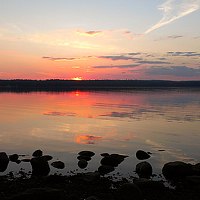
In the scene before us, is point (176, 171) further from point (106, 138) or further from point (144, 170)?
point (106, 138)

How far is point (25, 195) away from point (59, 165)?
21.9ft

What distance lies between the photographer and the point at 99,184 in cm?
1599

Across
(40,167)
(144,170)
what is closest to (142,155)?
(144,170)

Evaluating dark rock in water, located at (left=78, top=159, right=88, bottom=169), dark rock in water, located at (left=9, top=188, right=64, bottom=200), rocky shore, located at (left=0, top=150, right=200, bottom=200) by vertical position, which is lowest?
dark rock in water, located at (left=78, top=159, right=88, bottom=169)

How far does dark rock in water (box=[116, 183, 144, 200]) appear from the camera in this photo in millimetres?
13819

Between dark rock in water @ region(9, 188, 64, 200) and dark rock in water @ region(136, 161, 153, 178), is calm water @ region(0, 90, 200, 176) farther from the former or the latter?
dark rock in water @ region(9, 188, 64, 200)

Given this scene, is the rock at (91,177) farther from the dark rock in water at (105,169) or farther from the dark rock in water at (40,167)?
the dark rock in water at (40,167)

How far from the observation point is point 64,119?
4303 centimetres

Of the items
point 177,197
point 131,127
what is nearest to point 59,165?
point 177,197

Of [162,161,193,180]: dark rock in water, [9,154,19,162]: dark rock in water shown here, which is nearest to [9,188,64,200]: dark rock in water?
[162,161,193,180]: dark rock in water

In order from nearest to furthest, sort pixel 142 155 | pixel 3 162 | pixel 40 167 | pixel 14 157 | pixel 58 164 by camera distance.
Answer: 1. pixel 40 167
2. pixel 58 164
3. pixel 3 162
4. pixel 14 157
5. pixel 142 155

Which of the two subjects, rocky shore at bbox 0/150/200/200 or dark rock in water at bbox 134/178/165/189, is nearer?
rocky shore at bbox 0/150/200/200

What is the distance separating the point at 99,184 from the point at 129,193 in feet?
8.01

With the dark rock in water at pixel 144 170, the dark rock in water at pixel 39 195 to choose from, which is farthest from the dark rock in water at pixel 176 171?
the dark rock in water at pixel 39 195
